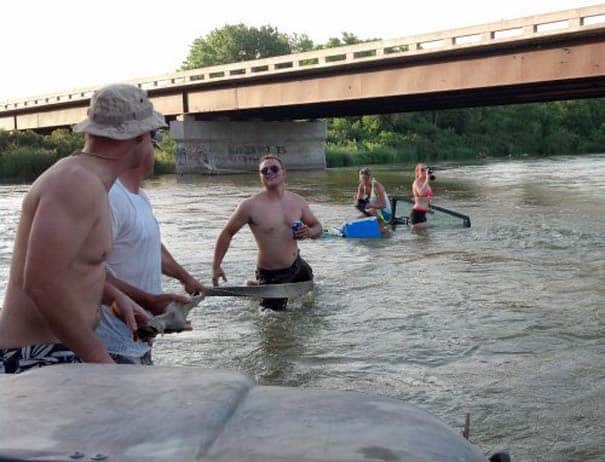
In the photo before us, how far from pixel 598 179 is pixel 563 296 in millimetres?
26867

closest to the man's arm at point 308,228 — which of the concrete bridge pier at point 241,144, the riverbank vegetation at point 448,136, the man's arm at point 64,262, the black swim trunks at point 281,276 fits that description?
the black swim trunks at point 281,276

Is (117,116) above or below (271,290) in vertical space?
above

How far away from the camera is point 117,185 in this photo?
158 inches

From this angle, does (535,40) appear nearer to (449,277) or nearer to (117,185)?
(449,277)

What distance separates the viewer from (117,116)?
3.15 m

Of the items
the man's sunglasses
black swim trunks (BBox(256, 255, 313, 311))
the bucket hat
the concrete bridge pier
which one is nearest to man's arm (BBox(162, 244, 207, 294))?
the bucket hat

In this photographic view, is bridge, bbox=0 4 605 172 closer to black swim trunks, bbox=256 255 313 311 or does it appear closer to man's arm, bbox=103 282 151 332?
black swim trunks, bbox=256 255 313 311

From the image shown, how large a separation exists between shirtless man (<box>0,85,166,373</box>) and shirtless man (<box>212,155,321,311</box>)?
523 cm

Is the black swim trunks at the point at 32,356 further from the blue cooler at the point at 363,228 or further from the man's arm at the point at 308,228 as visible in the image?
the blue cooler at the point at 363,228

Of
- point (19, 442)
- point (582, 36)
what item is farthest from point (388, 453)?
point (582, 36)

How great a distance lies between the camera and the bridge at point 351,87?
29000mm

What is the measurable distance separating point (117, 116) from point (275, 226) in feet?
18.2

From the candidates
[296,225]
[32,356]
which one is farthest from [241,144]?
[32,356]

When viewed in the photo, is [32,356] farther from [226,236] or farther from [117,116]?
[226,236]
